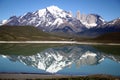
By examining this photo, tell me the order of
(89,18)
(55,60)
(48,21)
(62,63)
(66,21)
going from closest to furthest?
(62,63)
(55,60)
(89,18)
(48,21)
(66,21)

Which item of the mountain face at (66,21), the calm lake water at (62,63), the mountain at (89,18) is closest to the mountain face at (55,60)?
the calm lake water at (62,63)

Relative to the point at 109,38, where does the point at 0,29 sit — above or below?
above

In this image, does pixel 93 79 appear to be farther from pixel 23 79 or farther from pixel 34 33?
pixel 34 33

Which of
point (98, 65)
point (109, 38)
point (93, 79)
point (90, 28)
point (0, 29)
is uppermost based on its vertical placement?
point (90, 28)

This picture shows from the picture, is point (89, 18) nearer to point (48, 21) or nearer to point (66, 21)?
point (48, 21)

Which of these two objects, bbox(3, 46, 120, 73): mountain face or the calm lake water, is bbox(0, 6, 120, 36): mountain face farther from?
the calm lake water

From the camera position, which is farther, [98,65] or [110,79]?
[98,65]

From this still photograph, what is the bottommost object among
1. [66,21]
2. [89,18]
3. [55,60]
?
[55,60]

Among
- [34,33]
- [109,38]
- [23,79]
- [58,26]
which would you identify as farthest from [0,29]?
[58,26]

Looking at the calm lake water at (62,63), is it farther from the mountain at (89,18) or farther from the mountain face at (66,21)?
the mountain at (89,18)

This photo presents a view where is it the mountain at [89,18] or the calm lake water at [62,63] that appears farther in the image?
the mountain at [89,18]

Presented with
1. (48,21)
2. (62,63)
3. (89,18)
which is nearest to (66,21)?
(48,21)
